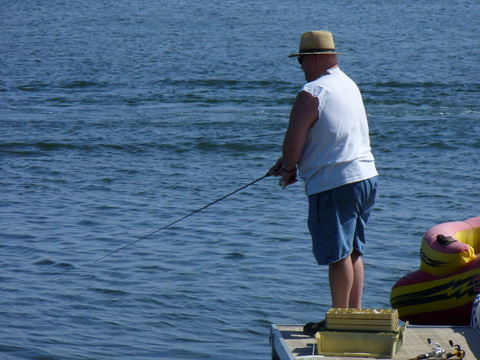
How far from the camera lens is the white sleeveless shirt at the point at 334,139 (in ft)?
13.4

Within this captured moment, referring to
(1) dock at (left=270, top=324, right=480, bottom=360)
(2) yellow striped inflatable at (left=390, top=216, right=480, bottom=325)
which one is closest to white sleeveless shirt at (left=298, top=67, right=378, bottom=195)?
A: (1) dock at (left=270, top=324, right=480, bottom=360)

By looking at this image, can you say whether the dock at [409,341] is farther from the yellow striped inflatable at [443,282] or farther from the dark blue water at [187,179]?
the dark blue water at [187,179]

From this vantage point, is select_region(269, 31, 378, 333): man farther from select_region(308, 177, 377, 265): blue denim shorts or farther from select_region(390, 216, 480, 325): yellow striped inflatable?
select_region(390, 216, 480, 325): yellow striped inflatable

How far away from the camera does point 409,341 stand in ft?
14.3

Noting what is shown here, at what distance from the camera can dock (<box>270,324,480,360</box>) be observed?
4.16 metres

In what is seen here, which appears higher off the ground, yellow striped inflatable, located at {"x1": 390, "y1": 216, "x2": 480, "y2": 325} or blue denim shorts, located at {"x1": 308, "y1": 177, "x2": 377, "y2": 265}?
blue denim shorts, located at {"x1": 308, "y1": 177, "x2": 377, "y2": 265}

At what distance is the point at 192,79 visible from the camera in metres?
18.1

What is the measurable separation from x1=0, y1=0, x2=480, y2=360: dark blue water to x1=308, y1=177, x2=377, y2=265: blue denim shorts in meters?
1.55

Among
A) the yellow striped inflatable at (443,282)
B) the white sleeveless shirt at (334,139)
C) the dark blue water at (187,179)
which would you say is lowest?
the dark blue water at (187,179)

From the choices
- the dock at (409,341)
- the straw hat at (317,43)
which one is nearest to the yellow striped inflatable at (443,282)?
the dock at (409,341)

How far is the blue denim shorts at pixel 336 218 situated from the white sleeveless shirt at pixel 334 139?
4 centimetres

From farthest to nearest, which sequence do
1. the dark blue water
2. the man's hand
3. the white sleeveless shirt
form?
the dark blue water
the man's hand
the white sleeveless shirt

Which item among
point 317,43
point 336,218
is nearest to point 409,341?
point 336,218

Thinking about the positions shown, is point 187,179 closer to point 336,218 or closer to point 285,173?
point 285,173
